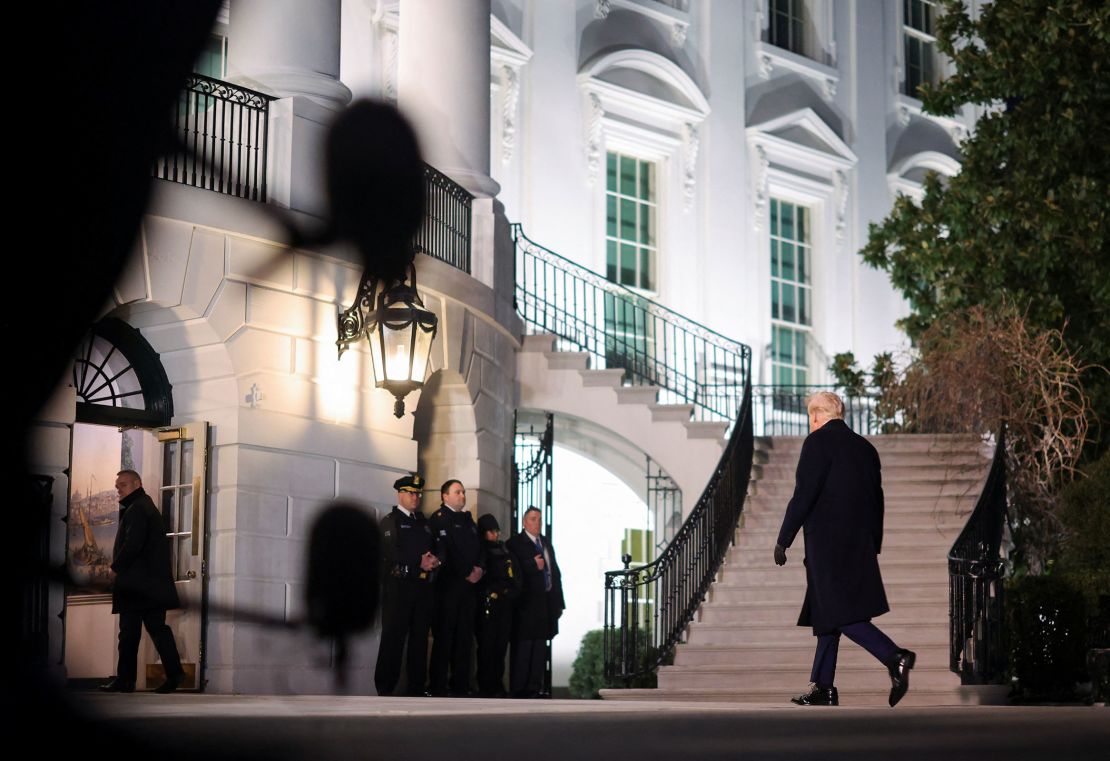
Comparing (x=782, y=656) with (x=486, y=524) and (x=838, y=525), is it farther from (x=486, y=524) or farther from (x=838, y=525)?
(x=838, y=525)

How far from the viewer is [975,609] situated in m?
13.4

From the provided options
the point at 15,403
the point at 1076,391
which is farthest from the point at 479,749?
the point at 1076,391

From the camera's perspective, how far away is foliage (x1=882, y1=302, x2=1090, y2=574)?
1711 cm

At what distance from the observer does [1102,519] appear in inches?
592

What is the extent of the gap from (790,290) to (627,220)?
3.64 metres

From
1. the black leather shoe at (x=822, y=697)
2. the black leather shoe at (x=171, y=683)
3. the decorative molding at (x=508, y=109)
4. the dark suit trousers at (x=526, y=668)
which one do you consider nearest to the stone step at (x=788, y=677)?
the dark suit trousers at (x=526, y=668)

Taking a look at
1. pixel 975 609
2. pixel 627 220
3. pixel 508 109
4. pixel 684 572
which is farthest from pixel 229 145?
pixel 627 220

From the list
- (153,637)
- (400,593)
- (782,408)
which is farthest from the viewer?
(782,408)

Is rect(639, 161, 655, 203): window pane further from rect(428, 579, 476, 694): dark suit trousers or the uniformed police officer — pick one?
rect(428, 579, 476, 694): dark suit trousers

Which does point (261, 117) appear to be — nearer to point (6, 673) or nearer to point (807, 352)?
point (6, 673)

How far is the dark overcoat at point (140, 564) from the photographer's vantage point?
1133 cm

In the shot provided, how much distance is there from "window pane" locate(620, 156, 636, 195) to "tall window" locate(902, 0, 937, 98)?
6.59m

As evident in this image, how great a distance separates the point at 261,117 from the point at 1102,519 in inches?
314

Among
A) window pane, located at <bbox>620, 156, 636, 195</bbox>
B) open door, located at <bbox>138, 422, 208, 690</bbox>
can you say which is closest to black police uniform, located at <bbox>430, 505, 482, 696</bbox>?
open door, located at <bbox>138, 422, 208, 690</bbox>
